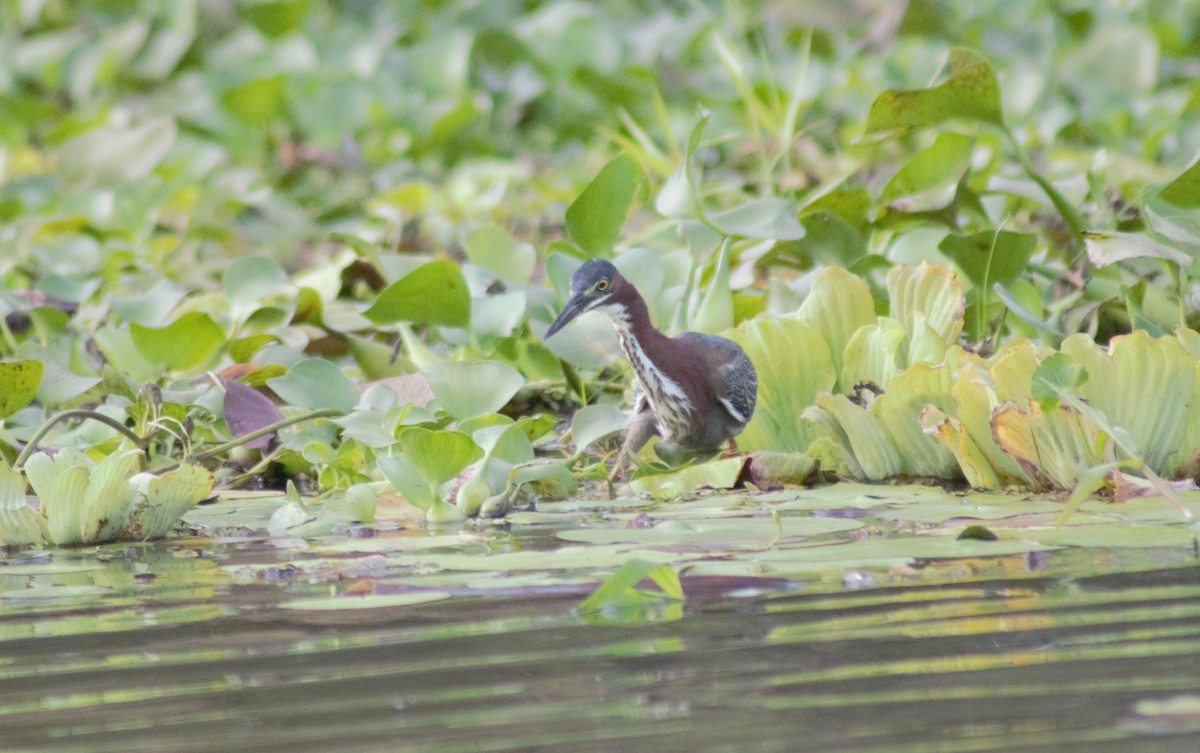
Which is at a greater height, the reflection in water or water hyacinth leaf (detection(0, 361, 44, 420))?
the reflection in water

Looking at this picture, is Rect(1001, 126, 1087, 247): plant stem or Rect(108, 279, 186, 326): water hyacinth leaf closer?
Rect(1001, 126, 1087, 247): plant stem

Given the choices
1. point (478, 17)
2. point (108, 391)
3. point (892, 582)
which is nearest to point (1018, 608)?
point (892, 582)

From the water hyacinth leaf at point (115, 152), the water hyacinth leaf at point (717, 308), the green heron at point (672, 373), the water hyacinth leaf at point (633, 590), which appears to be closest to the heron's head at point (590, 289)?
the green heron at point (672, 373)

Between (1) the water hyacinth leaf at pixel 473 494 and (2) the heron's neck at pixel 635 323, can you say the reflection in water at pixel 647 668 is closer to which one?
(1) the water hyacinth leaf at pixel 473 494

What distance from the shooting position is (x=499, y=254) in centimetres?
479

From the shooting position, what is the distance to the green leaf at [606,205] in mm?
4047

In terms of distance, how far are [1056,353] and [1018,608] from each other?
799mm

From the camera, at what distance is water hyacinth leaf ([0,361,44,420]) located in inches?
147

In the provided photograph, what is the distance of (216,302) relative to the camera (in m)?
4.96

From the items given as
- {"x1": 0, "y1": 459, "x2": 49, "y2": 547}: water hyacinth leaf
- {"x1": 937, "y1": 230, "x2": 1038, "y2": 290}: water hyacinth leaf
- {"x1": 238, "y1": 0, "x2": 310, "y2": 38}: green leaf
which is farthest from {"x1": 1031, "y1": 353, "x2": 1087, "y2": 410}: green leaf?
{"x1": 238, "y1": 0, "x2": 310, "y2": 38}: green leaf

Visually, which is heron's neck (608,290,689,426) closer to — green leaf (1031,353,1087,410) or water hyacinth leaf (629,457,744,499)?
water hyacinth leaf (629,457,744,499)

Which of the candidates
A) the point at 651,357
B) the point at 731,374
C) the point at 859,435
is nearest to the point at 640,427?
the point at 651,357

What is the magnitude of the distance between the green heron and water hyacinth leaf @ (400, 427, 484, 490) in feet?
1.99

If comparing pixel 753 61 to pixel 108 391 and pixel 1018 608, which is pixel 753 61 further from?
pixel 1018 608
